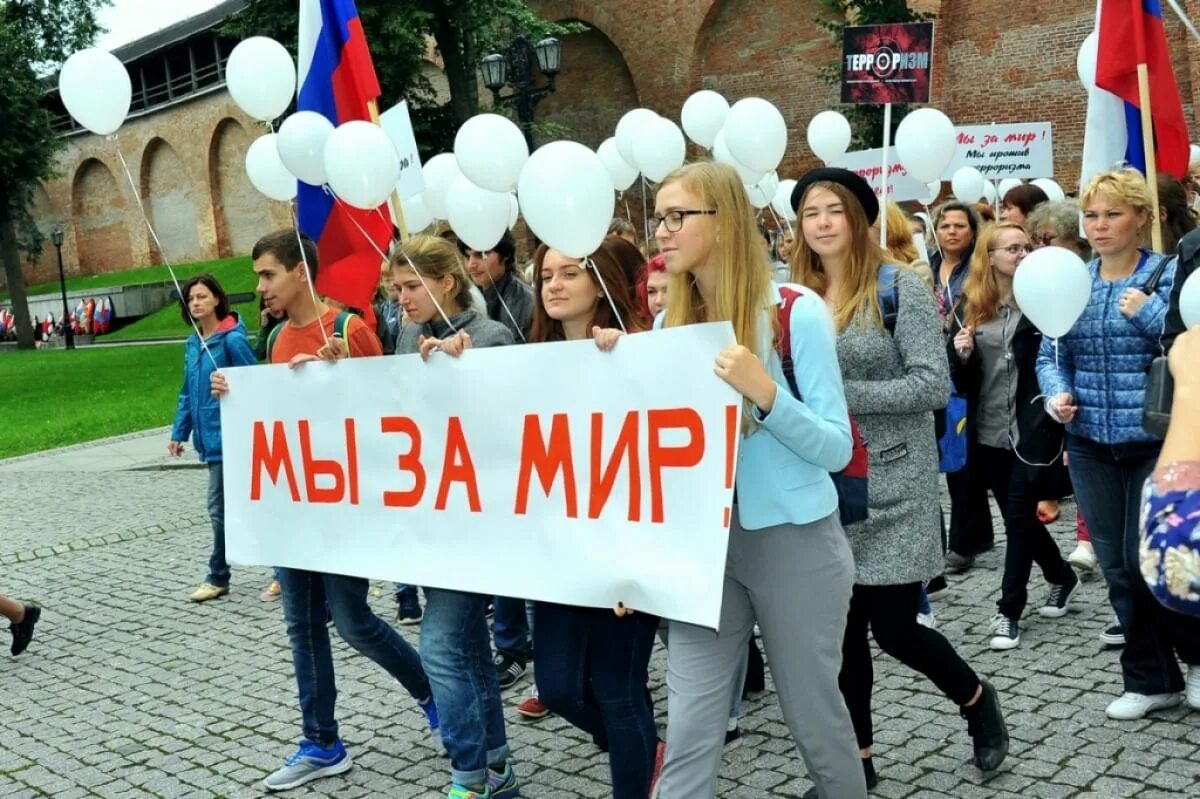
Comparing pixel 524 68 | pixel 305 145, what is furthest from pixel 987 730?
pixel 524 68

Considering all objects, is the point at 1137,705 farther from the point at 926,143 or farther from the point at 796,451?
the point at 926,143

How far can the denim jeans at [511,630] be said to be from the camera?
5.30m

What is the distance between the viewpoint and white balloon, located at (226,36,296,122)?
5.20 m

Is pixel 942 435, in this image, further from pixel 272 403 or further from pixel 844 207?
pixel 272 403

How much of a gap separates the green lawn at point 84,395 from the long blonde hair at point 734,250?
14.5 meters

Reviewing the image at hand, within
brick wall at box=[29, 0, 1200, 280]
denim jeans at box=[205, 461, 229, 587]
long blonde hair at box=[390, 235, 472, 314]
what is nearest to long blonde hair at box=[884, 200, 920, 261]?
long blonde hair at box=[390, 235, 472, 314]

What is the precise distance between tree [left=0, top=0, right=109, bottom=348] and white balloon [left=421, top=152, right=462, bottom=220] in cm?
3145

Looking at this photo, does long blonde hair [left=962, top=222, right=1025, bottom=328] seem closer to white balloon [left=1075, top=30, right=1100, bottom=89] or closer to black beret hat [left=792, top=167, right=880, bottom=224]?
white balloon [left=1075, top=30, right=1100, bottom=89]

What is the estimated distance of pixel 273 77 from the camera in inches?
205

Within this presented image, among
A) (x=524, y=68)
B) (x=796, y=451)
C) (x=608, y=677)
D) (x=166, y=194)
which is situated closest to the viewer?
(x=796, y=451)

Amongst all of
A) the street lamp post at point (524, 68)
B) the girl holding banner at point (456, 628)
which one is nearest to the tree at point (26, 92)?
the street lamp post at point (524, 68)

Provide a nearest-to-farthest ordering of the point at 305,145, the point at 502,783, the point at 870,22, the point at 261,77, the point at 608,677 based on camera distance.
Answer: the point at 608,677 → the point at 502,783 → the point at 305,145 → the point at 261,77 → the point at 870,22

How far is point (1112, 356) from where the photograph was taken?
4.27m

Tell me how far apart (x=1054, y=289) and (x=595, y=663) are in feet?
6.45
